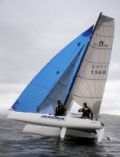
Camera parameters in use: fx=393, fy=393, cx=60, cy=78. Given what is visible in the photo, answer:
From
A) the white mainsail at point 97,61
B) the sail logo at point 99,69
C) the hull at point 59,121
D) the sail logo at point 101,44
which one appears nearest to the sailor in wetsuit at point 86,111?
the white mainsail at point 97,61

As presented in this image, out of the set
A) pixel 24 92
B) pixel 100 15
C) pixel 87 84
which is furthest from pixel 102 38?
pixel 24 92

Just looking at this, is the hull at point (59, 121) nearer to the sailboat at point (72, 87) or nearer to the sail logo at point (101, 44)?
the sailboat at point (72, 87)

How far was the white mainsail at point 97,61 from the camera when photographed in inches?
1004

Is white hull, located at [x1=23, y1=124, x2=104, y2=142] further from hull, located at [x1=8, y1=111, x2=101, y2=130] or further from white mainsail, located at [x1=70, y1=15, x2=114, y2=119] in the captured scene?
white mainsail, located at [x1=70, y1=15, x2=114, y2=119]

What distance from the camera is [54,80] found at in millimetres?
24141

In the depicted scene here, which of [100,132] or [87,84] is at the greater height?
[87,84]

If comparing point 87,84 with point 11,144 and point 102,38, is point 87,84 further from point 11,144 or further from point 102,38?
point 11,144

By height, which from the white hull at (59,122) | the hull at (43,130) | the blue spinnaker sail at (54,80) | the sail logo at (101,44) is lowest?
the hull at (43,130)

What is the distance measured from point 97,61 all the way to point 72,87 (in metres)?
2.40

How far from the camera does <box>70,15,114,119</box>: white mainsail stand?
25500mm

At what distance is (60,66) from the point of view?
24.3 meters

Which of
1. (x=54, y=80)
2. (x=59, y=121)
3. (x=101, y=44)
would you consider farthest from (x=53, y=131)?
(x=101, y=44)

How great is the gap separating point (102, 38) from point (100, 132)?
6181mm

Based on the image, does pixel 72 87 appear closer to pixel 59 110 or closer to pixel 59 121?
pixel 59 110
